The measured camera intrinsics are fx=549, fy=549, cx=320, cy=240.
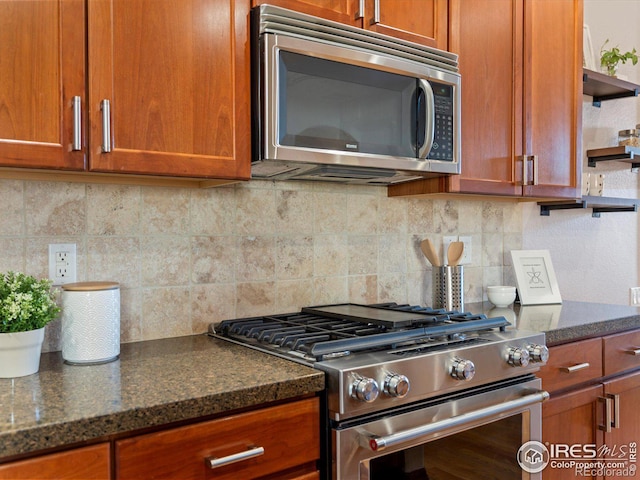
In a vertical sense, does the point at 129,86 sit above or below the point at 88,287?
above

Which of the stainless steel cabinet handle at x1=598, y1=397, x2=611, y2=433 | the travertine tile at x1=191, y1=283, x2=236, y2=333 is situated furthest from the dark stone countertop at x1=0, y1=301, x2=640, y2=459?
the stainless steel cabinet handle at x1=598, y1=397, x2=611, y2=433

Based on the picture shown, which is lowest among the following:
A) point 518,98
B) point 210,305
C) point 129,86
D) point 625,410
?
point 625,410


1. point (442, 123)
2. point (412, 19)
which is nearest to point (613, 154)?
point (442, 123)

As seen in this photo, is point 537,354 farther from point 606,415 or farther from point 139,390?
point 139,390

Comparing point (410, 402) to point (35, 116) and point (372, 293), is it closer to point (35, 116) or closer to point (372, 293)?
point (372, 293)

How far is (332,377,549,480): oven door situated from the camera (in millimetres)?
1212

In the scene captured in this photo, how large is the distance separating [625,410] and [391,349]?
1.12m

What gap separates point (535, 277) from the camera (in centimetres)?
244

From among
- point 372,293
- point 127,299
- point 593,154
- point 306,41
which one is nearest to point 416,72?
point 306,41

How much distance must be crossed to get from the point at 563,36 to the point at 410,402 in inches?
67.3

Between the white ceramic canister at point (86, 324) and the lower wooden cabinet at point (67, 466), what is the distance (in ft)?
1.35

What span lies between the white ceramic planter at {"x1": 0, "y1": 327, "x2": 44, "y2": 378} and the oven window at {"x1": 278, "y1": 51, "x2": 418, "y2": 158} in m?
0.76

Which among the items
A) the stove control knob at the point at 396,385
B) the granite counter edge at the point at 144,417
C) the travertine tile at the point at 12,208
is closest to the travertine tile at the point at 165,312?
the travertine tile at the point at 12,208

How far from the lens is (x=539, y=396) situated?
1.56 meters
